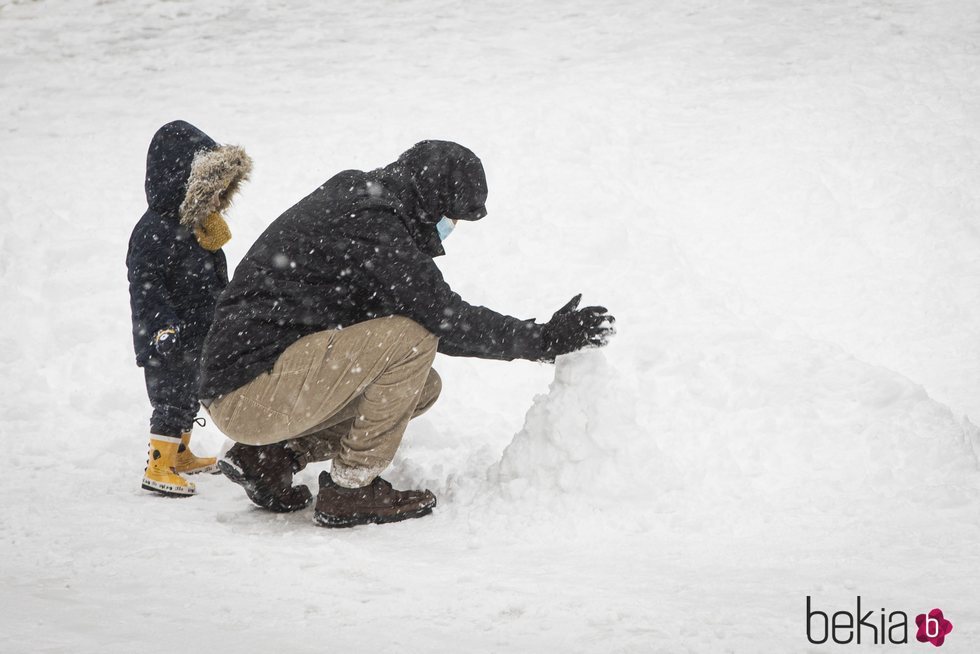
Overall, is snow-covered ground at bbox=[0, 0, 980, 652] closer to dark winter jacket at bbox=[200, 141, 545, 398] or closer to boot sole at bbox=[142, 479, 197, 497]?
boot sole at bbox=[142, 479, 197, 497]

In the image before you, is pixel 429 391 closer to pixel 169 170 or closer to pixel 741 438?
pixel 741 438

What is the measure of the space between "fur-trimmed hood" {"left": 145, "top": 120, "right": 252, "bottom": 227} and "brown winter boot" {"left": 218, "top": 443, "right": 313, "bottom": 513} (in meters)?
1.19

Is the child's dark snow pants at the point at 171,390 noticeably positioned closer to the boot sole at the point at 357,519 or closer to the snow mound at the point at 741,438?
the boot sole at the point at 357,519

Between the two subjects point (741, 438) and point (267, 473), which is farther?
point (741, 438)

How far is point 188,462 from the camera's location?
4.32 metres

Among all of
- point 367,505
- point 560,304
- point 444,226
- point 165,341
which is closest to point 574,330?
point 444,226

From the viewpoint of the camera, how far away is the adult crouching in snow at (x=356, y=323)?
3207mm

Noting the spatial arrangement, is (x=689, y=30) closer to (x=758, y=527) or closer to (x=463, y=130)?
(x=463, y=130)

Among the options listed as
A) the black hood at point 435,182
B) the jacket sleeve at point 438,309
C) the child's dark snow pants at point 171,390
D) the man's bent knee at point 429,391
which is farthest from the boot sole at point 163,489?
the black hood at point 435,182

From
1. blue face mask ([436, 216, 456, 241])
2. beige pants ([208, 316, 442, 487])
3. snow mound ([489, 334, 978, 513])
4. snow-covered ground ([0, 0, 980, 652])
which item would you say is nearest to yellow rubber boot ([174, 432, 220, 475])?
snow-covered ground ([0, 0, 980, 652])

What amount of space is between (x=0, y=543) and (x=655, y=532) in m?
2.33

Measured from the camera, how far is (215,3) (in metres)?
10.7

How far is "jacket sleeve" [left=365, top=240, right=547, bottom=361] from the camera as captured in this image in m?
3.18

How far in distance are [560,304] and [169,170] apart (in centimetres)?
270
